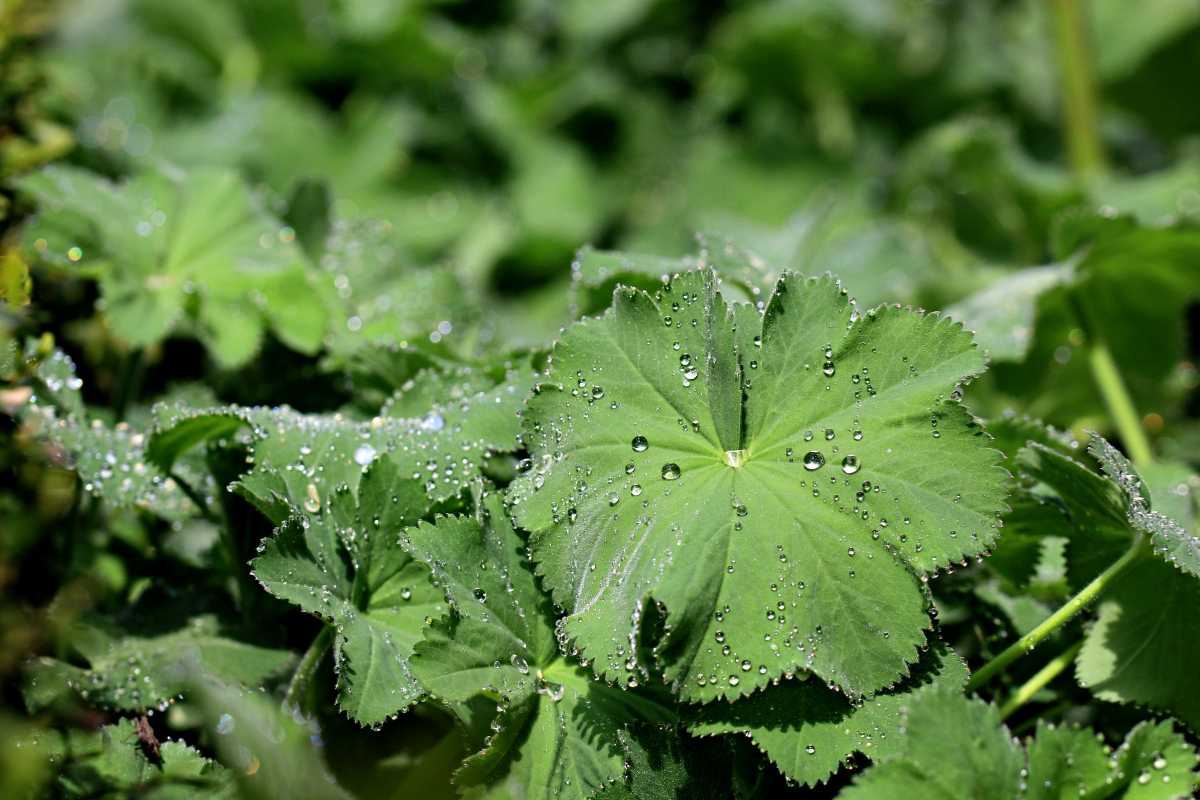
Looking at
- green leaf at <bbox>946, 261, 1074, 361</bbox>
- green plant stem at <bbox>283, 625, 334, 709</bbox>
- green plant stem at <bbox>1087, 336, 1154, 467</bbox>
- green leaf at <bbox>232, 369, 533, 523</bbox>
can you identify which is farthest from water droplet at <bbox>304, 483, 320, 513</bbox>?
green plant stem at <bbox>1087, 336, 1154, 467</bbox>

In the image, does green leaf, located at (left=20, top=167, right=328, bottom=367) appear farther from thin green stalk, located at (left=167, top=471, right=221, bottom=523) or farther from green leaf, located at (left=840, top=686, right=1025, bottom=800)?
green leaf, located at (left=840, top=686, right=1025, bottom=800)

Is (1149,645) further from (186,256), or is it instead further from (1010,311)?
(186,256)

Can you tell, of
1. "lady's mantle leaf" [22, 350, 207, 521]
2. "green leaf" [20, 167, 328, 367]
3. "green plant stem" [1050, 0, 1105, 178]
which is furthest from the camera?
"green plant stem" [1050, 0, 1105, 178]

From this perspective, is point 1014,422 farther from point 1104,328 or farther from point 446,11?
point 446,11

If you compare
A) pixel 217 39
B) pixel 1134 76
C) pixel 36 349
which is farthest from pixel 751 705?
pixel 1134 76

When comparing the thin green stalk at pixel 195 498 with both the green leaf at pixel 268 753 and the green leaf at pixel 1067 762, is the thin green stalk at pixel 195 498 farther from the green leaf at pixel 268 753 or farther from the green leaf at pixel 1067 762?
the green leaf at pixel 1067 762

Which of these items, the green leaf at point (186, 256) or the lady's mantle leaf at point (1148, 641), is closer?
the lady's mantle leaf at point (1148, 641)

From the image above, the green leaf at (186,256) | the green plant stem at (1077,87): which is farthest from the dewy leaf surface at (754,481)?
the green plant stem at (1077,87)
